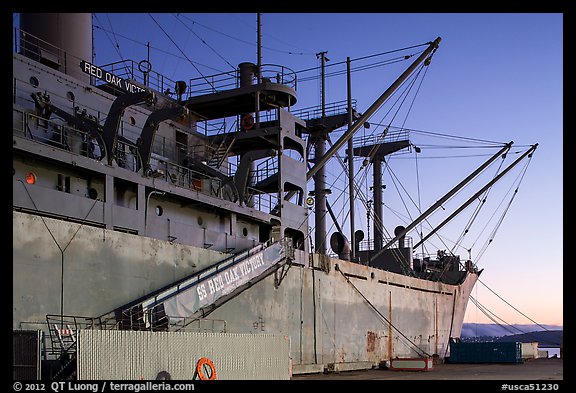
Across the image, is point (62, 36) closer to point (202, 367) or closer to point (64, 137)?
point (64, 137)

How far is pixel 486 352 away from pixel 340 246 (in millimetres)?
9149

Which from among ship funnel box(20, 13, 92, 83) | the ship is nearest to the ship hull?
the ship

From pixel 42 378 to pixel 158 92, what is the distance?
15629 mm

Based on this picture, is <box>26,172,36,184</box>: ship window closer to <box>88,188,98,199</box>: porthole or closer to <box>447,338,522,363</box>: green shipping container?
<box>88,188,98,199</box>: porthole

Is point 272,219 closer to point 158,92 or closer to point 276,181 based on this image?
point 276,181

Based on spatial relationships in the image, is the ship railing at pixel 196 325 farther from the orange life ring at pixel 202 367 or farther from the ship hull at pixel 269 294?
the orange life ring at pixel 202 367

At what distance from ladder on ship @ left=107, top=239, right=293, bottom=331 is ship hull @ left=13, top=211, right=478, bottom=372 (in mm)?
401

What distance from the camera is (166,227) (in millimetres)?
21797

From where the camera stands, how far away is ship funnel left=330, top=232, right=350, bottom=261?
35.6m

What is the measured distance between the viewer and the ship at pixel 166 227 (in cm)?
1670

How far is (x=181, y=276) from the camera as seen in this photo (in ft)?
68.5

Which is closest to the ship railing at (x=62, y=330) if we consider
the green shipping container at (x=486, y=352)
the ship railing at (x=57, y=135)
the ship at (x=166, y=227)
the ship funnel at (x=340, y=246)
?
the ship at (x=166, y=227)

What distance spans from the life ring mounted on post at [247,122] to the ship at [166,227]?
82mm
